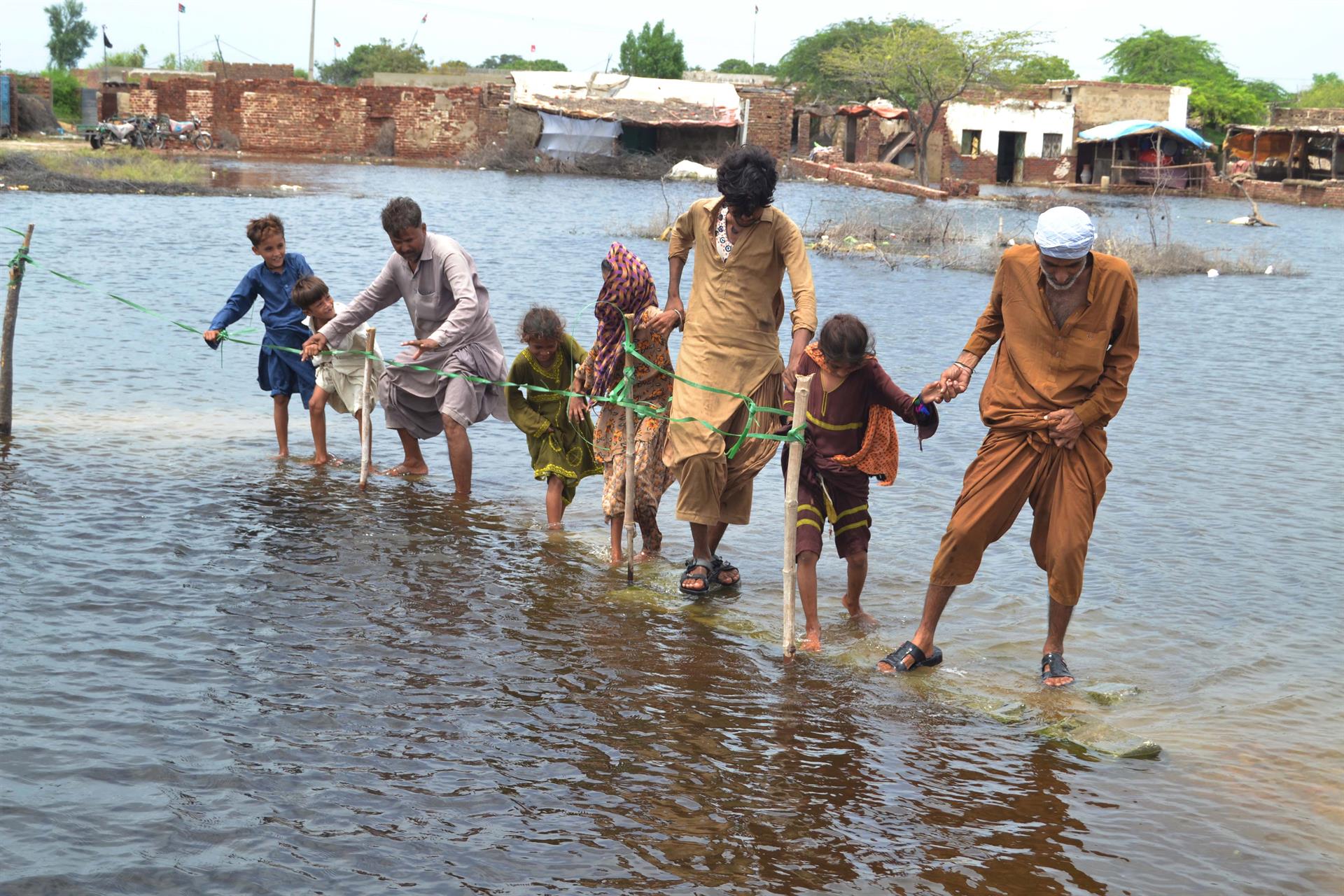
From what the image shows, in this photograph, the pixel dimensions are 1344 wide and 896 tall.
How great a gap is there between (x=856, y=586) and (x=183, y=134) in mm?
44628

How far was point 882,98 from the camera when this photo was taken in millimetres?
58594

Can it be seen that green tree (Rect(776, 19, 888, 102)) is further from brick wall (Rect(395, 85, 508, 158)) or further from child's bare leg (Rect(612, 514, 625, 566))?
child's bare leg (Rect(612, 514, 625, 566))

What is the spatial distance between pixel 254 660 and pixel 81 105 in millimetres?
54578

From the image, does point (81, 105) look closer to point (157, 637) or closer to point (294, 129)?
point (294, 129)

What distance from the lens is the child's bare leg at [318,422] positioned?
809 centimetres

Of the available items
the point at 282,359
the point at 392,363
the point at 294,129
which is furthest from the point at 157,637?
the point at 294,129

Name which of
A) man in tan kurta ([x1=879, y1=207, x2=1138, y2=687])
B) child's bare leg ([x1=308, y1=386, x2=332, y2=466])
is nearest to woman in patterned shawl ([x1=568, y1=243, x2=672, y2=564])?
man in tan kurta ([x1=879, y1=207, x2=1138, y2=687])

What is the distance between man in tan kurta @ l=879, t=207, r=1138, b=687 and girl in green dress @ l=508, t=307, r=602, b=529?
95.3 inches

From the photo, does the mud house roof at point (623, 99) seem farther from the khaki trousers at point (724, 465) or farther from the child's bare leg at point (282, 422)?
the khaki trousers at point (724, 465)

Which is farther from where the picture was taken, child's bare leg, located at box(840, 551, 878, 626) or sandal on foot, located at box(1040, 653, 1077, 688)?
child's bare leg, located at box(840, 551, 878, 626)

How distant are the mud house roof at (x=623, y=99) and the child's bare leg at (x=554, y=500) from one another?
43554 mm

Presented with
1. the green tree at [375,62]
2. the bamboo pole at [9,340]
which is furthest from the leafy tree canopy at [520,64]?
the bamboo pole at [9,340]

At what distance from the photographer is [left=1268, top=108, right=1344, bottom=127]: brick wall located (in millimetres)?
52688

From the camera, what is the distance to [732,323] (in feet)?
18.5
